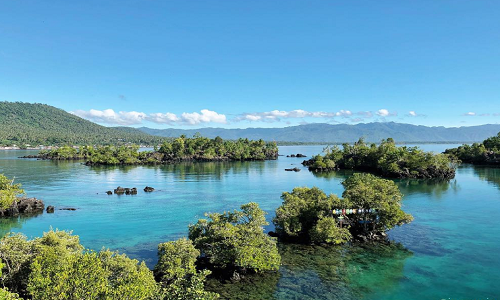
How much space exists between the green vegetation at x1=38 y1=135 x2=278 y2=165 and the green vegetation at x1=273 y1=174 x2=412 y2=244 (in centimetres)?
11391

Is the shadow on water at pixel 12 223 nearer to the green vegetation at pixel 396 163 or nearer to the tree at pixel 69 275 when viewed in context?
the tree at pixel 69 275

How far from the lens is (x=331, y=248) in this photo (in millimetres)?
34938

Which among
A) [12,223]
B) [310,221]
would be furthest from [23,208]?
[310,221]

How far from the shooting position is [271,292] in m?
25.3

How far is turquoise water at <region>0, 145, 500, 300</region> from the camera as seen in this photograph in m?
26.3

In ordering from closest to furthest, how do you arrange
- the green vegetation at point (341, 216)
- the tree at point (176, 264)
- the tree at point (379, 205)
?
1. the tree at point (176, 264)
2. the green vegetation at point (341, 216)
3. the tree at point (379, 205)

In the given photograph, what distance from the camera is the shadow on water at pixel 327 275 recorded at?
993 inches

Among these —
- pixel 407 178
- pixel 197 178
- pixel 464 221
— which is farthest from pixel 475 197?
pixel 197 178

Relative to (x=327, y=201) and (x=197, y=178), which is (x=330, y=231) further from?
(x=197, y=178)

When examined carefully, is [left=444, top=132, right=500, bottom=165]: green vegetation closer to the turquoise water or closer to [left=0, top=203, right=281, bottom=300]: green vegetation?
the turquoise water

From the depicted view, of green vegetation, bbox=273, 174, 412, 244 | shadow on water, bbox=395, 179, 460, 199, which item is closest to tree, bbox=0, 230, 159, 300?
green vegetation, bbox=273, 174, 412, 244

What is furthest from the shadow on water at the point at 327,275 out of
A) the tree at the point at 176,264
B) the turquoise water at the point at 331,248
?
the tree at the point at 176,264

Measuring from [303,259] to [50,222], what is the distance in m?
36.7

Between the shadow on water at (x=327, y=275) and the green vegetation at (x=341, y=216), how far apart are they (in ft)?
6.27
